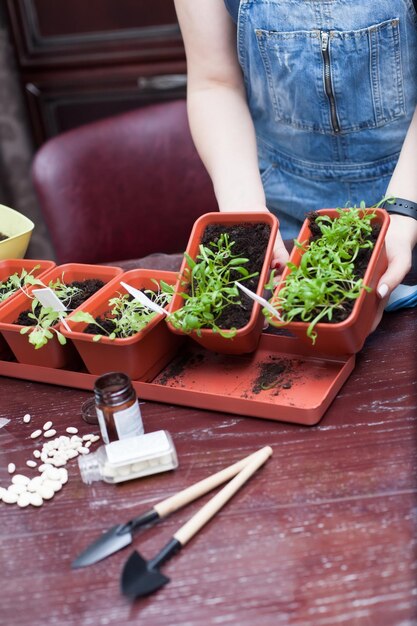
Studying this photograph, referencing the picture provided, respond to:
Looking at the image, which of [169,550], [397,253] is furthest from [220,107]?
[169,550]

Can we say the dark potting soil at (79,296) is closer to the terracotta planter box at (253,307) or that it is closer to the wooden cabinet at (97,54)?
the terracotta planter box at (253,307)

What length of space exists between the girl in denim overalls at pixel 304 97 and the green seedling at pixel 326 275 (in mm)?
156

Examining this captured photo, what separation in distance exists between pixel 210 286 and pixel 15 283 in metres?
0.44

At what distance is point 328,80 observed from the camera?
4.88 feet

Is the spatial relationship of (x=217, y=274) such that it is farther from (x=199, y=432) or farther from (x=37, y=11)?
(x=37, y=11)

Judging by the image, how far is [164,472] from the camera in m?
1.02

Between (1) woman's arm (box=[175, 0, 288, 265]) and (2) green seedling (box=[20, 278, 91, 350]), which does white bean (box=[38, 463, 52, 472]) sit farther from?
(1) woman's arm (box=[175, 0, 288, 265])

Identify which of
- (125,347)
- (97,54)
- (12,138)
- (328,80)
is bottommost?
(12,138)

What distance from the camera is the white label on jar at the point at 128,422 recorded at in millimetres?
1040

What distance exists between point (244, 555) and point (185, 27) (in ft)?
3.77

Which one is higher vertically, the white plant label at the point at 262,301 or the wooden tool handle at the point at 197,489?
the white plant label at the point at 262,301

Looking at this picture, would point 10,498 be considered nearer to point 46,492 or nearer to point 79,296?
point 46,492

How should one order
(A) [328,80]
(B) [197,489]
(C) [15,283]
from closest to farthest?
(B) [197,489], (C) [15,283], (A) [328,80]

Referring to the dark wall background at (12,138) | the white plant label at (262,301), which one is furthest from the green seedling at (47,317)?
the dark wall background at (12,138)
